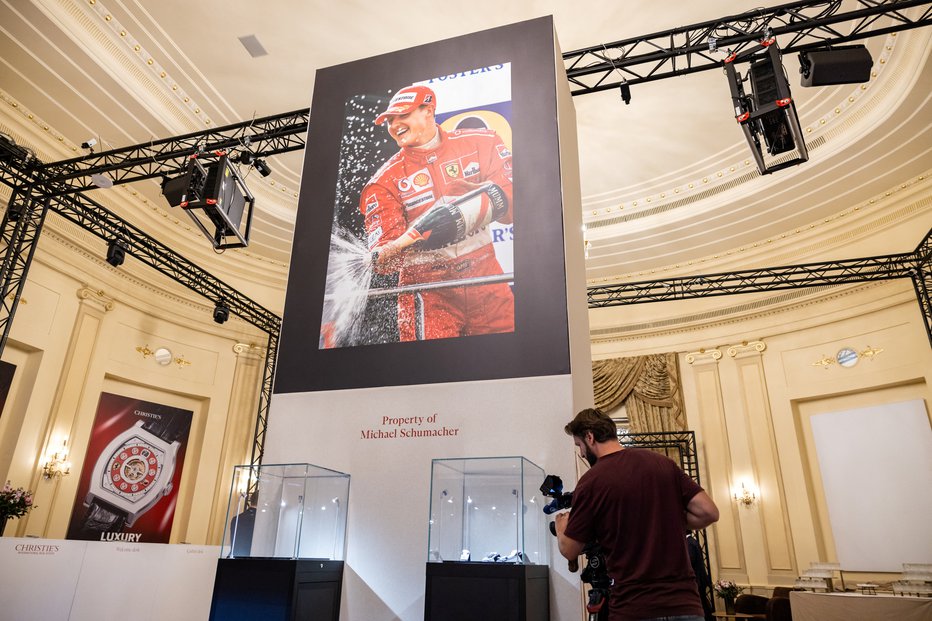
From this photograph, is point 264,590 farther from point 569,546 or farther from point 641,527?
point 641,527

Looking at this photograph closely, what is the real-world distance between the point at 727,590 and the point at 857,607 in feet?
12.9

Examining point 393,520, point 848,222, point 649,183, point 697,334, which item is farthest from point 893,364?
point 393,520

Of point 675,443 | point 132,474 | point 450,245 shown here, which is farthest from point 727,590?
point 132,474

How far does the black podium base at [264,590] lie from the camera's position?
3.19m

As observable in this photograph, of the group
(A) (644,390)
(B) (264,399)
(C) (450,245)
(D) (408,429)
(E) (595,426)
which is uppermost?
(A) (644,390)

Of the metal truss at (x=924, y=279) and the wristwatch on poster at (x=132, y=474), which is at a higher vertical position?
the metal truss at (x=924, y=279)

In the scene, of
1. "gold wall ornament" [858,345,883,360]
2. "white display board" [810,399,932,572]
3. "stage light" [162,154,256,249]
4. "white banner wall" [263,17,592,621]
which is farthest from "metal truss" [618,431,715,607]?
"stage light" [162,154,256,249]

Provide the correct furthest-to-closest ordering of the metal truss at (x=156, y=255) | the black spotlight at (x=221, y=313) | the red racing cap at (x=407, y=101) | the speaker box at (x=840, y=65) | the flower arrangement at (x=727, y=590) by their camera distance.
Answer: the black spotlight at (x=221, y=313) → the flower arrangement at (x=727, y=590) → the metal truss at (x=156, y=255) → the speaker box at (x=840, y=65) → the red racing cap at (x=407, y=101)

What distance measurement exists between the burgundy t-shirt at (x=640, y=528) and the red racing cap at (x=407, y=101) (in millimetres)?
3345

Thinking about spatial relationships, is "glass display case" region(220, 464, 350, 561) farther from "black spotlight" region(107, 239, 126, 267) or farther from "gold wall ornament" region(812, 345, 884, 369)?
"gold wall ornament" region(812, 345, 884, 369)

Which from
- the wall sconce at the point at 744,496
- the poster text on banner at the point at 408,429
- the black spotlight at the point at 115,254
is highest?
the black spotlight at the point at 115,254

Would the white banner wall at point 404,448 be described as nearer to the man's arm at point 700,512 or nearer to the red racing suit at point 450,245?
the red racing suit at point 450,245

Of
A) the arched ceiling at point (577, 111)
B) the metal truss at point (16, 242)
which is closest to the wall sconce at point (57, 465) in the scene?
the metal truss at point (16, 242)

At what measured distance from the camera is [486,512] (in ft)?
10.7
